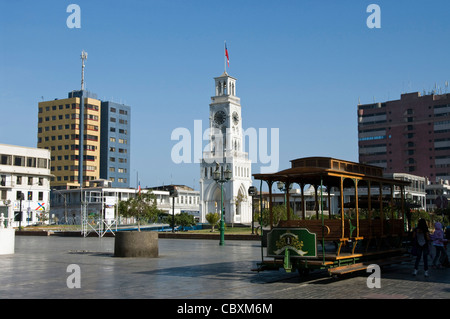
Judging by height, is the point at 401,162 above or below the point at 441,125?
below

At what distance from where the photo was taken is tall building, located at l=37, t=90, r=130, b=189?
12050cm

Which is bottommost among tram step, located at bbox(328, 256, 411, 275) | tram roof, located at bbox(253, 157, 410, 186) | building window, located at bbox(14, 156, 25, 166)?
tram step, located at bbox(328, 256, 411, 275)

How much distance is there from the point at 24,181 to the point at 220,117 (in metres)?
44.3

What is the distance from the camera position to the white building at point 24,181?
7531 cm

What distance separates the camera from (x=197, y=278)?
13.7 meters

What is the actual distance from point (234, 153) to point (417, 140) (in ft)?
161

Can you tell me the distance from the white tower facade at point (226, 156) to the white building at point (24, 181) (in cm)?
3523

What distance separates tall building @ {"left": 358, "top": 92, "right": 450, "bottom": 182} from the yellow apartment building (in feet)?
219

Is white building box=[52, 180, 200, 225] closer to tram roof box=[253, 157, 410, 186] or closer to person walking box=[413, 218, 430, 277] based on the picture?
tram roof box=[253, 157, 410, 186]

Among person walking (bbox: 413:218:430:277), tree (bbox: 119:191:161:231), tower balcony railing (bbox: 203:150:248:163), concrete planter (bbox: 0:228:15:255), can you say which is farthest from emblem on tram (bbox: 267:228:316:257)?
tower balcony railing (bbox: 203:150:248:163)

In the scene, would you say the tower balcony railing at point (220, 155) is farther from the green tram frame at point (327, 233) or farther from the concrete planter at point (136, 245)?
the green tram frame at point (327, 233)

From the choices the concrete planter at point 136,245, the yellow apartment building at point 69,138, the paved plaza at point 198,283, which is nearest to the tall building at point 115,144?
the yellow apartment building at point 69,138
